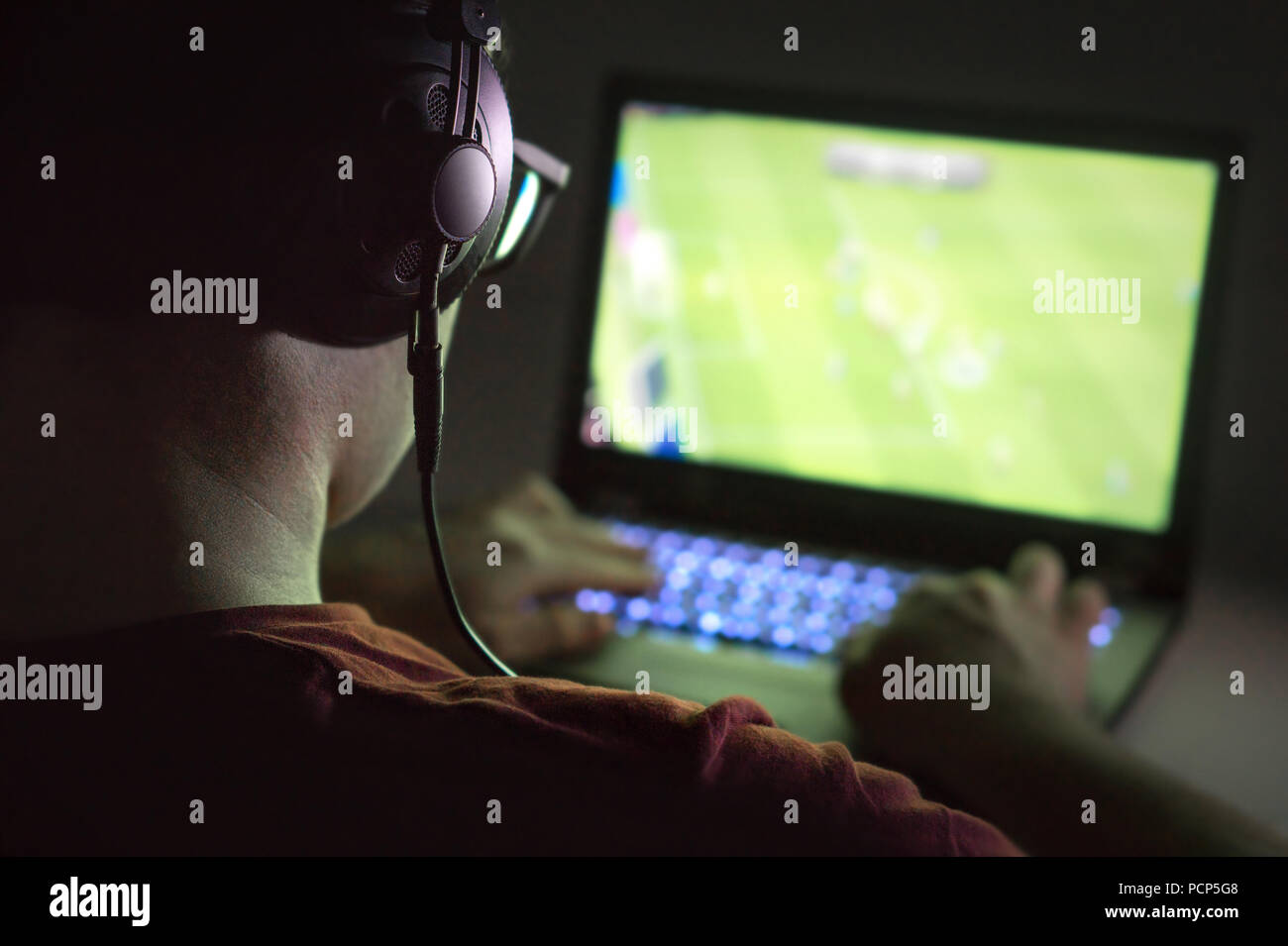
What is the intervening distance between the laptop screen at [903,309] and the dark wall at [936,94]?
93mm

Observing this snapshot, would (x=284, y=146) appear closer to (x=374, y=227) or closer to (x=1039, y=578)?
(x=374, y=227)

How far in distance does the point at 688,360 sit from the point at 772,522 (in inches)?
8.0

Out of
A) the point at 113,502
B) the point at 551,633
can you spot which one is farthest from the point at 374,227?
the point at 551,633

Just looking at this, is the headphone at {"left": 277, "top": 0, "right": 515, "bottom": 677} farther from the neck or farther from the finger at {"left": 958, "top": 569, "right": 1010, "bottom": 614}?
Result: the finger at {"left": 958, "top": 569, "right": 1010, "bottom": 614}

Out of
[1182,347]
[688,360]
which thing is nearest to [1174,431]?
[1182,347]

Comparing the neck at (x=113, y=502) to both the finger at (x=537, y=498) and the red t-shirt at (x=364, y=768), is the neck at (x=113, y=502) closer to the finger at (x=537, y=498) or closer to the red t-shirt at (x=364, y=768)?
the red t-shirt at (x=364, y=768)

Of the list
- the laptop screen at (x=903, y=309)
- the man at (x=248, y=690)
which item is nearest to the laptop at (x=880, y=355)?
the laptop screen at (x=903, y=309)

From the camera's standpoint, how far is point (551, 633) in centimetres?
92

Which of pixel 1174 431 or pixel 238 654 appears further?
pixel 1174 431

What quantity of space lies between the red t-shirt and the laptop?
0.54 m

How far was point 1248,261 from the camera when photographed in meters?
1.18

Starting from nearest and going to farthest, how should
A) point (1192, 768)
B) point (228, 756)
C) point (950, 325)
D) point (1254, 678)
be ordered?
point (228, 756), point (1192, 768), point (1254, 678), point (950, 325)

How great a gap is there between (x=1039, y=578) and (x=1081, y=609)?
48mm
